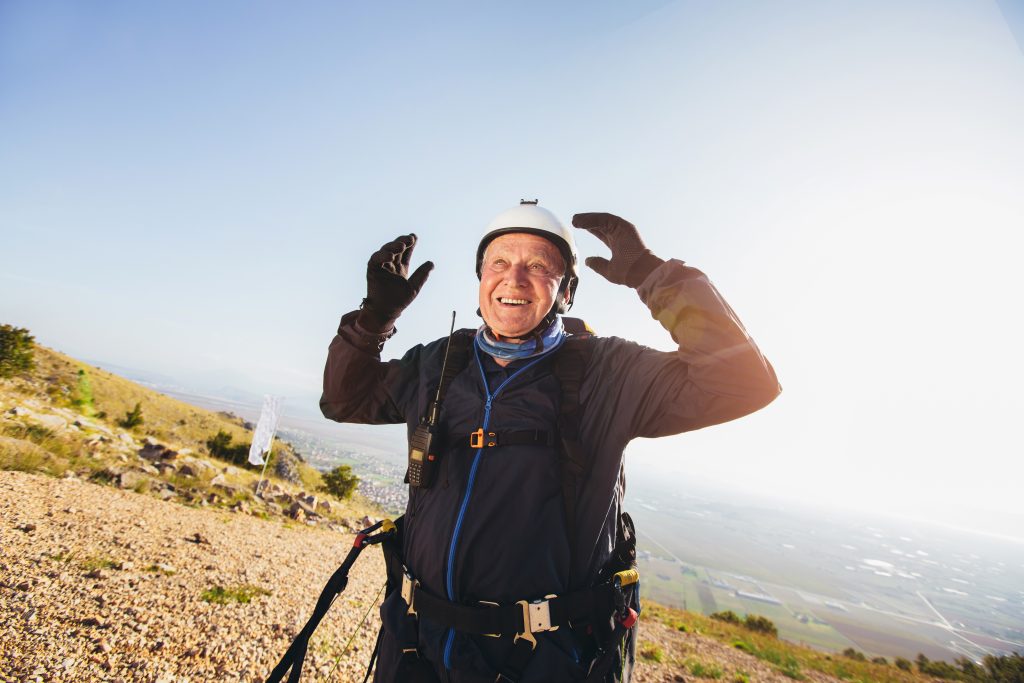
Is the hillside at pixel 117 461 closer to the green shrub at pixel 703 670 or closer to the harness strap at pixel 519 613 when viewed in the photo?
the harness strap at pixel 519 613

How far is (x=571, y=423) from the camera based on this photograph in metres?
2.26

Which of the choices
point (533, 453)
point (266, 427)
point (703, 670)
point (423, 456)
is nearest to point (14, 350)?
point (266, 427)

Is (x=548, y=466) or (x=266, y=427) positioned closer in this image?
(x=548, y=466)

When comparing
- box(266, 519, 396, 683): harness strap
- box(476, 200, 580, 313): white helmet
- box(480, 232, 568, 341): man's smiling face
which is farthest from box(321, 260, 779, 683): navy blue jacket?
box(476, 200, 580, 313): white helmet

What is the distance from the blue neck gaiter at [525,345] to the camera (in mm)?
2566

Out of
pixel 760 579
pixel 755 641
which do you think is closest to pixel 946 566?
pixel 760 579

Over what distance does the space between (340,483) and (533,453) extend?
3067cm

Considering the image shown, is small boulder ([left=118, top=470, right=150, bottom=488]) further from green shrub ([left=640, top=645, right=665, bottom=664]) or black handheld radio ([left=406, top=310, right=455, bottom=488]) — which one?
green shrub ([left=640, top=645, right=665, bottom=664])

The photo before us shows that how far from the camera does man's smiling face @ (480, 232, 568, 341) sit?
270cm

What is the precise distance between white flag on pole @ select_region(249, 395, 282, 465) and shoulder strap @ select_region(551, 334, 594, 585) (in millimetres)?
23655

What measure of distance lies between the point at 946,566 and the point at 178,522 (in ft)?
845

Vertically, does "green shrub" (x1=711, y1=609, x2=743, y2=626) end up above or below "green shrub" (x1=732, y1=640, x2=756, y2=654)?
below

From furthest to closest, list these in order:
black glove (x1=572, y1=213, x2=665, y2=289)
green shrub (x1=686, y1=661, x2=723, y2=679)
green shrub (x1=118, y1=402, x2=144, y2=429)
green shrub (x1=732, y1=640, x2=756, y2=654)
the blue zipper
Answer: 1. green shrub (x1=118, y1=402, x2=144, y2=429)
2. green shrub (x1=732, y1=640, x2=756, y2=654)
3. green shrub (x1=686, y1=661, x2=723, y2=679)
4. black glove (x1=572, y1=213, x2=665, y2=289)
5. the blue zipper

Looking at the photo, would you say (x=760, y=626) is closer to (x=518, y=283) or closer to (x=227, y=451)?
(x=518, y=283)
